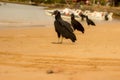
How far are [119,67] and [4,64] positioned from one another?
2.19 m

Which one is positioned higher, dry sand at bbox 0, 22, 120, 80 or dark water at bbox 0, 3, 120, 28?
dry sand at bbox 0, 22, 120, 80

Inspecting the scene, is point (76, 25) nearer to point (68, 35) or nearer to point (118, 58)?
point (68, 35)

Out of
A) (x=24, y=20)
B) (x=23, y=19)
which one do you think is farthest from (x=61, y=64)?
(x=23, y=19)

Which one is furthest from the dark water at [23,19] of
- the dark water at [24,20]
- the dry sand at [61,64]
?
the dry sand at [61,64]

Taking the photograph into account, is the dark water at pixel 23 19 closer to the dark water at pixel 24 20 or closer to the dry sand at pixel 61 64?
the dark water at pixel 24 20

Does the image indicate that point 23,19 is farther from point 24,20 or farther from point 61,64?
point 61,64

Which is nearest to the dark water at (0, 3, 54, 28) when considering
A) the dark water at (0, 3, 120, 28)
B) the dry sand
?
the dark water at (0, 3, 120, 28)

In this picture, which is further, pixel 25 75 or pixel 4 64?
pixel 4 64

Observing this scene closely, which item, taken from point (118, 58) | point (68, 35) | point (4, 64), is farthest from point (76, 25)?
point (4, 64)

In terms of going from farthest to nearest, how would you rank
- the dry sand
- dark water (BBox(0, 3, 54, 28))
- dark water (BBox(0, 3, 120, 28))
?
dark water (BBox(0, 3, 54, 28)) → dark water (BBox(0, 3, 120, 28)) → the dry sand


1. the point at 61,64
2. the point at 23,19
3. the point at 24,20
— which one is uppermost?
the point at 61,64

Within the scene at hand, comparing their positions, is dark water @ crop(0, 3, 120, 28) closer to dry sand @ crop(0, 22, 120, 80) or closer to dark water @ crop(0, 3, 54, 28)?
dark water @ crop(0, 3, 54, 28)

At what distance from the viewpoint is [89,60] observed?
9320 millimetres

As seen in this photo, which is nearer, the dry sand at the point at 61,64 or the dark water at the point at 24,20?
the dry sand at the point at 61,64
